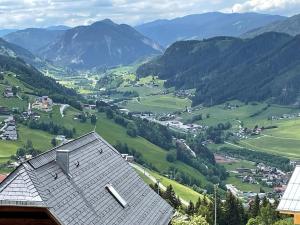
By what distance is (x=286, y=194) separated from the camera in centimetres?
2512

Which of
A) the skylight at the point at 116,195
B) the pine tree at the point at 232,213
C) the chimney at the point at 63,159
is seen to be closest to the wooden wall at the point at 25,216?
the chimney at the point at 63,159

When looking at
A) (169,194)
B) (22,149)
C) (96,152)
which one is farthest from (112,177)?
(22,149)

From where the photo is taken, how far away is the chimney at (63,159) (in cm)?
3198

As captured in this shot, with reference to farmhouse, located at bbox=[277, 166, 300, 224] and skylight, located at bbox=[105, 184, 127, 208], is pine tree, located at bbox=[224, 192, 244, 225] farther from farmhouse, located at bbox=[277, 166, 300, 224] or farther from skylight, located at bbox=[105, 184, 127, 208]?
farmhouse, located at bbox=[277, 166, 300, 224]

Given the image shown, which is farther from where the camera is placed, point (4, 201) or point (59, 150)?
point (59, 150)

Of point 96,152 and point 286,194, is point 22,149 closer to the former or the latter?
point 96,152

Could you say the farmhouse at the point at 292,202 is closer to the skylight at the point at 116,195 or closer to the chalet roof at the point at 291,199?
the chalet roof at the point at 291,199

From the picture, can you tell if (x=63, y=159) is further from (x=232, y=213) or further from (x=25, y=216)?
(x=232, y=213)

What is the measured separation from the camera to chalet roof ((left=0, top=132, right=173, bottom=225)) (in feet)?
92.4

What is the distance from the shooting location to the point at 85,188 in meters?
32.8

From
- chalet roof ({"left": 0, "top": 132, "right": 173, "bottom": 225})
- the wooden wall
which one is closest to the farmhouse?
chalet roof ({"left": 0, "top": 132, "right": 173, "bottom": 225})

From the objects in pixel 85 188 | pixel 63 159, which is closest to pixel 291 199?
pixel 85 188

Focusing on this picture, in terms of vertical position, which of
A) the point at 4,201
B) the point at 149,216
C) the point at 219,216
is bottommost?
the point at 219,216

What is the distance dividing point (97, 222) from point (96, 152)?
864 centimetres
